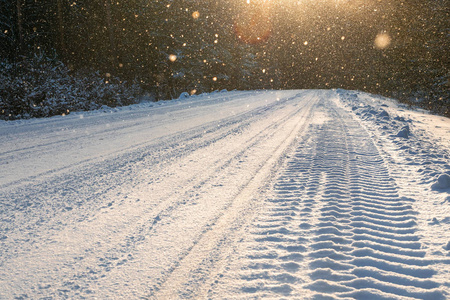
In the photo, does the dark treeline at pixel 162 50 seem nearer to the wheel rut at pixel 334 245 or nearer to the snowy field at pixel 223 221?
the snowy field at pixel 223 221

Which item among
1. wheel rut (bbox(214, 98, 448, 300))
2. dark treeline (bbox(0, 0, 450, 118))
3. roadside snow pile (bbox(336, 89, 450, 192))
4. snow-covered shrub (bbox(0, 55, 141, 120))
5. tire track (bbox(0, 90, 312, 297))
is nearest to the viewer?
wheel rut (bbox(214, 98, 448, 300))

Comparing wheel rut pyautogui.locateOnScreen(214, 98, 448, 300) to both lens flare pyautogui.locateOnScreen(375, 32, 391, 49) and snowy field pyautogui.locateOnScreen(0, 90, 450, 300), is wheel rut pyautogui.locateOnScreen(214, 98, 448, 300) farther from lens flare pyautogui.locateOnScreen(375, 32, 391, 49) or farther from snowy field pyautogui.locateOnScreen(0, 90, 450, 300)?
lens flare pyautogui.locateOnScreen(375, 32, 391, 49)

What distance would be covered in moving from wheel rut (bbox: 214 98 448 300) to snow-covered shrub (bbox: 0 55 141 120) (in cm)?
1050

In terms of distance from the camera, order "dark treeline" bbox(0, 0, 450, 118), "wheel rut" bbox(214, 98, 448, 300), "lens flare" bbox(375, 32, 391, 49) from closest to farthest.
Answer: "wheel rut" bbox(214, 98, 448, 300) → "dark treeline" bbox(0, 0, 450, 118) → "lens flare" bbox(375, 32, 391, 49)

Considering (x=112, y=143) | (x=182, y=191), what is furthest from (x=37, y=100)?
(x=182, y=191)

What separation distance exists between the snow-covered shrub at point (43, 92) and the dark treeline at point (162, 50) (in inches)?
1.8

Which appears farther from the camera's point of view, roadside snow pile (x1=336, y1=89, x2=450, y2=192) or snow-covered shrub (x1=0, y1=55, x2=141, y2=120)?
snow-covered shrub (x1=0, y1=55, x2=141, y2=120)

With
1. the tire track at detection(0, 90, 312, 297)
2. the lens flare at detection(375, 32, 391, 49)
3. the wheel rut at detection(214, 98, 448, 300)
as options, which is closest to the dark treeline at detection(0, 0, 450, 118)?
the lens flare at detection(375, 32, 391, 49)

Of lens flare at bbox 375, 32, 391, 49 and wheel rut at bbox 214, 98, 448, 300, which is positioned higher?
lens flare at bbox 375, 32, 391, 49

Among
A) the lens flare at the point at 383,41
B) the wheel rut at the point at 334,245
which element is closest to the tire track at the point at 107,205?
the wheel rut at the point at 334,245

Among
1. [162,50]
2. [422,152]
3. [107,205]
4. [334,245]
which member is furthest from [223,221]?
[162,50]

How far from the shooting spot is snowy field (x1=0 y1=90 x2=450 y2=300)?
2.07 m

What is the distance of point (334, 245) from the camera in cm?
255

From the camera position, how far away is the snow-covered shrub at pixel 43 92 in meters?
11.1
